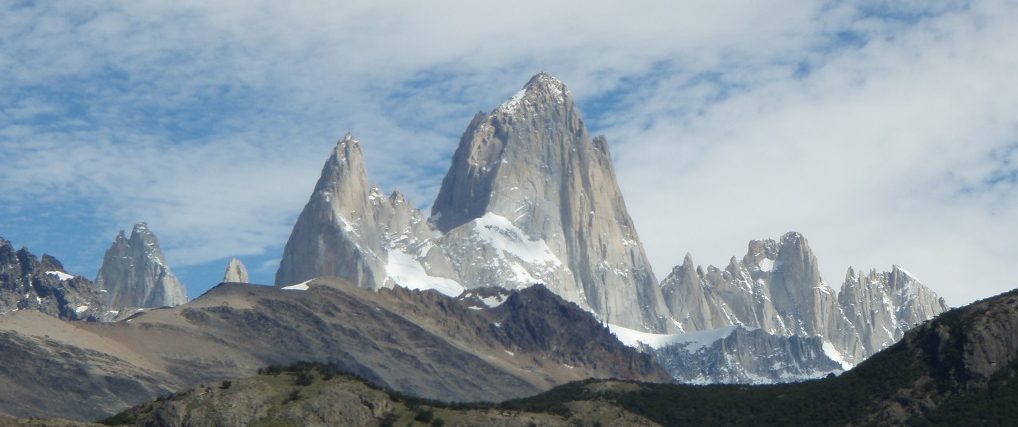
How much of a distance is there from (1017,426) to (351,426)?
219 feet

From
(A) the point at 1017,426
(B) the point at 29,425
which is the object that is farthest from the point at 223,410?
(A) the point at 1017,426

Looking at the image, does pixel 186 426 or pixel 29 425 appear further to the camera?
pixel 186 426

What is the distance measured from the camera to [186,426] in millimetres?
194750

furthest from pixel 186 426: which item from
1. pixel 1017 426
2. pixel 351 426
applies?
pixel 1017 426

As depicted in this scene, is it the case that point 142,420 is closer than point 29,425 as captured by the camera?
No

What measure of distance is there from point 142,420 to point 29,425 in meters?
18.4

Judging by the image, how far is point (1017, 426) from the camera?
198m

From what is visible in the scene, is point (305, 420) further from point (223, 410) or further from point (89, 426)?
point (89, 426)

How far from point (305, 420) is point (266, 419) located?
386cm

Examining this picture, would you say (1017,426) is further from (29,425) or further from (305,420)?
(29,425)

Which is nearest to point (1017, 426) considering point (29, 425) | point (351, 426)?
point (351, 426)

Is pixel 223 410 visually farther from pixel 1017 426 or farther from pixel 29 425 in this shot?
pixel 1017 426

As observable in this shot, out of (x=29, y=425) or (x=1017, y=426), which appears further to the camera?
(x=1017, y=426)

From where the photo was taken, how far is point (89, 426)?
185500 millimetres
